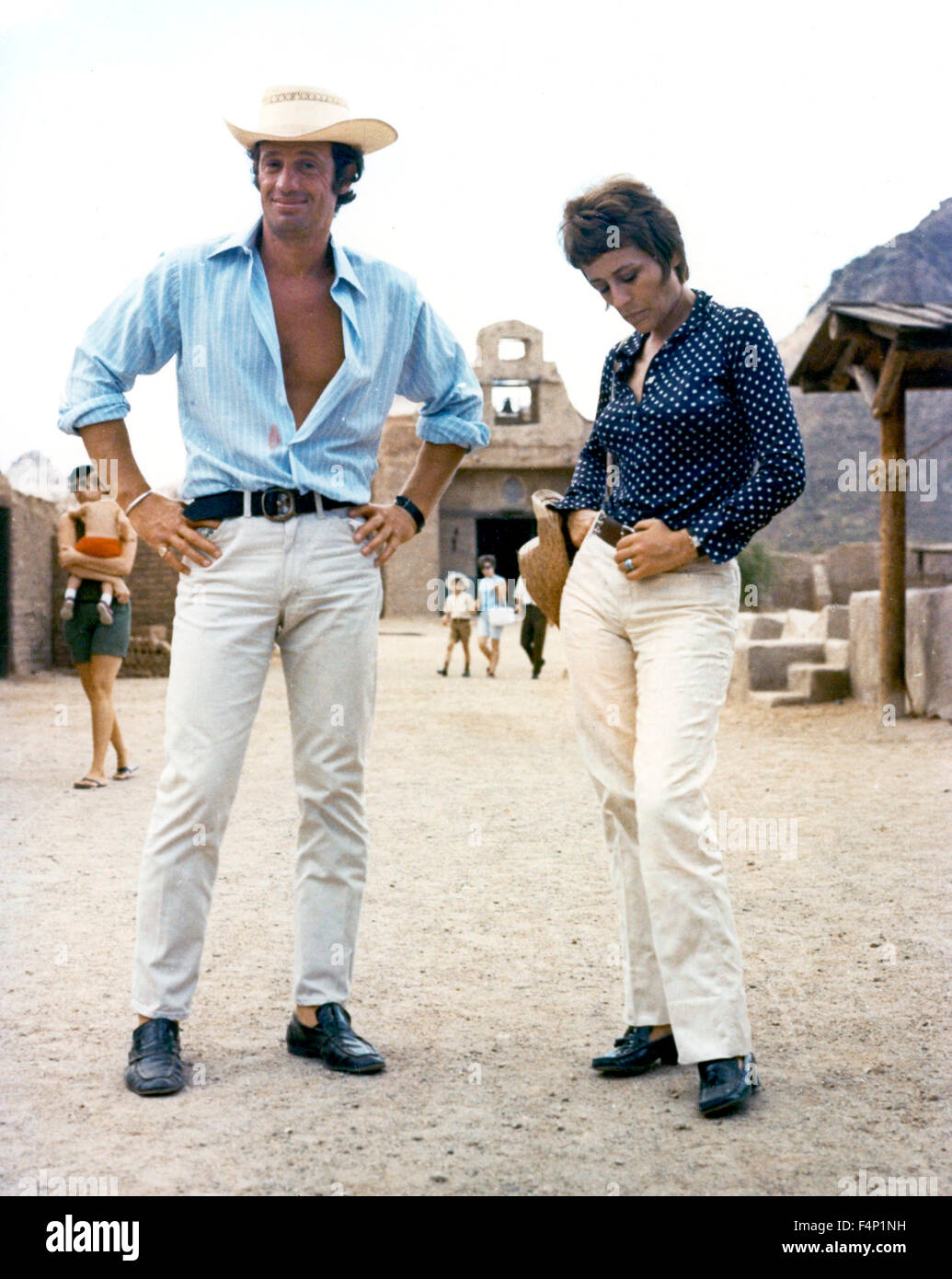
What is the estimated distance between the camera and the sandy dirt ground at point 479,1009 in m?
2.62

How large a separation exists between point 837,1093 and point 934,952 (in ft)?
4.55

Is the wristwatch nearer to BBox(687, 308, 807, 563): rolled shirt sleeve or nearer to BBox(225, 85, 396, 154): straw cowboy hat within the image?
BBox(687, 308, 807, 563): rolled shirt sleeve

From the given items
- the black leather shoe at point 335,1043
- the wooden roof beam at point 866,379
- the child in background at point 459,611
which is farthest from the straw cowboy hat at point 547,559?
the child in background at point 459,611

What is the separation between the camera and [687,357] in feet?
9.88

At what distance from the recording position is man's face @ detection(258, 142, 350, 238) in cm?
306

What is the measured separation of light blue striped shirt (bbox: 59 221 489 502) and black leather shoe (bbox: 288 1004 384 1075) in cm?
119

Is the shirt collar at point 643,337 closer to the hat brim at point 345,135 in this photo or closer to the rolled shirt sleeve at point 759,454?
the rolled shirt sleeve at point 759,454

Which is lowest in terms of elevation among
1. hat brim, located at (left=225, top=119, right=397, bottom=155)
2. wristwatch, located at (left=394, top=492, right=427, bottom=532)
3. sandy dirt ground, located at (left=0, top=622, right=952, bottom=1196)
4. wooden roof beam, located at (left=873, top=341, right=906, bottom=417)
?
sandy dirt ground, located at (left=0, top=622, right=952, bottom=1196)

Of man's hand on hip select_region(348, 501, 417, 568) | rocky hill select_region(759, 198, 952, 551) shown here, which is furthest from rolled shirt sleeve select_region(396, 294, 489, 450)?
rocky hill select_region(759, 198, 952, 551)

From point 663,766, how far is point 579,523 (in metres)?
0.68

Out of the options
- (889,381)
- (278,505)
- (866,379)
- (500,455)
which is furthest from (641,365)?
(500,455)

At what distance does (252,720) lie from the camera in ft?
10.1
